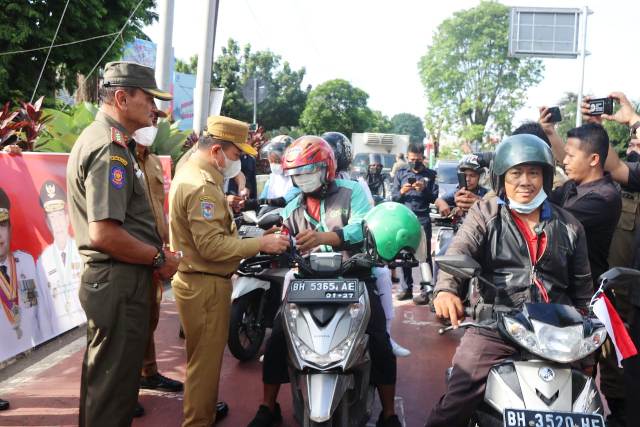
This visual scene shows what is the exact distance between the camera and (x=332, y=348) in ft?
9.34

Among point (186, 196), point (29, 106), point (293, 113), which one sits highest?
point (293, 113)

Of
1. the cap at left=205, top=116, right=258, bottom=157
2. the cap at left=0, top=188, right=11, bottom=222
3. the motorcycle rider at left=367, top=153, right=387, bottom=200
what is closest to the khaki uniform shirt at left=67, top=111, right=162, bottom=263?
the cap at left=205, top=116, right=258, bottom=157

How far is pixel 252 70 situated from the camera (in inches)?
1891

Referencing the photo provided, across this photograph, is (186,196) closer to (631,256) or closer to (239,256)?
(239,256)

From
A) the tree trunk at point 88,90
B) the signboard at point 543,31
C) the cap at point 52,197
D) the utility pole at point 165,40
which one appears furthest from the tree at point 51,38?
the signboard at point 543,31

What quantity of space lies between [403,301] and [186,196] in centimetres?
463

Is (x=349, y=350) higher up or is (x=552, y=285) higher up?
(x=552, y=285)

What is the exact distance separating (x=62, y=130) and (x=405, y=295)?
474 cm

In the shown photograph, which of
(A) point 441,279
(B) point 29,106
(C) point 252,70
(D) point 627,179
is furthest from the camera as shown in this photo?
(C) point 252,70

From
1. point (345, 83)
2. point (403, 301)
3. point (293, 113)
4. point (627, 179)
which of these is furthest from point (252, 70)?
point (627, 179)

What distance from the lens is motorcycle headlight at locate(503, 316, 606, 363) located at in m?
2.28

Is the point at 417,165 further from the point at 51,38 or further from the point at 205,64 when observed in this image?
the point at 51,38

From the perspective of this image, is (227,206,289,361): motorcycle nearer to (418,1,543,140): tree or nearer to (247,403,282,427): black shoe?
(247,403,282,427): black shoe

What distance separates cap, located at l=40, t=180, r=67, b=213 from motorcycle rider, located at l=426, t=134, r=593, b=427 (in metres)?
3.62
